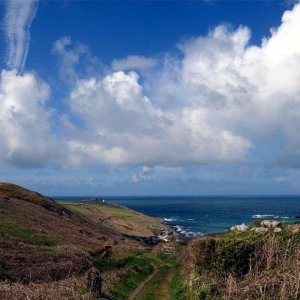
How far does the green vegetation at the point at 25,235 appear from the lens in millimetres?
50350

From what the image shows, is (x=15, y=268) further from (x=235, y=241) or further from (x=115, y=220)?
(x=115, y=220)

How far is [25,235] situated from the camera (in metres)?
52.8

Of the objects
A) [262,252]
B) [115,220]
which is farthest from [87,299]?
[115,220]

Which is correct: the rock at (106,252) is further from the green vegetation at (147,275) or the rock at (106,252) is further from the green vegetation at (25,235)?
the green vegetation at (25,235)

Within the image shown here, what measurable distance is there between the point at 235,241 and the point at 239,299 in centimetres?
814

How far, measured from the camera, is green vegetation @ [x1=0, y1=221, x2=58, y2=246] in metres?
50.3

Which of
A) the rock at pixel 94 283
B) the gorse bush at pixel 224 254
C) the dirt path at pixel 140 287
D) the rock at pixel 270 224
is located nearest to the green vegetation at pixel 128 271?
the dirt path at pixel 140 287

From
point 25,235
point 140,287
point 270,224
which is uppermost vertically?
point 270,224

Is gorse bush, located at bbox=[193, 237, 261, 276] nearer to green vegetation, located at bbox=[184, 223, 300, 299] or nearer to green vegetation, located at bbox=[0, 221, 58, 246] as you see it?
green vegetation, located at bbox=[184, 223, 300, 299]

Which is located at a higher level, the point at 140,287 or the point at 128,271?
the point at 128,271

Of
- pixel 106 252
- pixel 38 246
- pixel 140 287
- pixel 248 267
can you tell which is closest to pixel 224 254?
pixel 248 267

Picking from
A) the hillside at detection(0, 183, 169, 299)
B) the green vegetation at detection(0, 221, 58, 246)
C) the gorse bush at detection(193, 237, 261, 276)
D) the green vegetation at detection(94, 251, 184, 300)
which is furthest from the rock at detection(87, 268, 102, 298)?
the green vegetation at detection(0, 221, 58, 246)

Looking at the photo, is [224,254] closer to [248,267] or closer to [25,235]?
[248,267]

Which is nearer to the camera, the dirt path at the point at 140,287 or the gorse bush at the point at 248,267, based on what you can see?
the gorse bush at the point at 248,267
